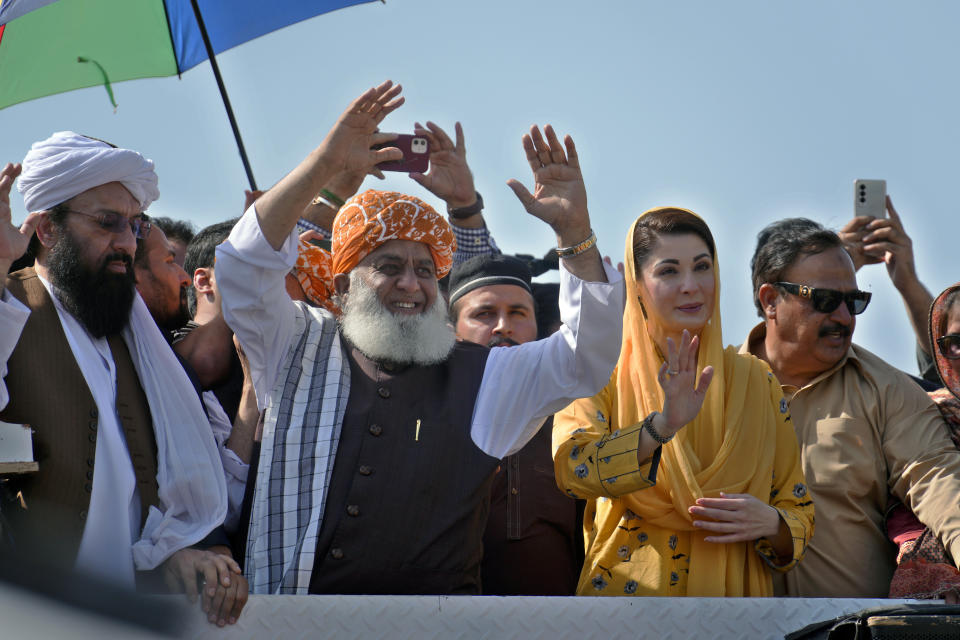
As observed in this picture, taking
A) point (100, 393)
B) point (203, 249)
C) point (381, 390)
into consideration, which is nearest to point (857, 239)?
point (381, 390)

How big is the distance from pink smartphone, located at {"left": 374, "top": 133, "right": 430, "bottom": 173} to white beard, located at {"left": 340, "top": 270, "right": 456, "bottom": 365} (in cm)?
50

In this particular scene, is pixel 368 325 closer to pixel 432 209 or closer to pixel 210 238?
pixel 432 209

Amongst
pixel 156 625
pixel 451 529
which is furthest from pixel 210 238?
pixel 156 625

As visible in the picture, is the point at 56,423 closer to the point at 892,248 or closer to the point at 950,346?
the point at 950,346

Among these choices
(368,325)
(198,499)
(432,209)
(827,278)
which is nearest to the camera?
(198,499)

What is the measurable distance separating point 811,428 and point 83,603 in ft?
11.6

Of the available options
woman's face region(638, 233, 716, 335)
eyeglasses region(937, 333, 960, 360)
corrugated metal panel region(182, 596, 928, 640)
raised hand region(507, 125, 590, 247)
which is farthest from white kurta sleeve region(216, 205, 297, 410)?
eyeglasses region(937, 333, 960, 360)

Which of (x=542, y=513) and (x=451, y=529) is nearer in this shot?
(x=451, y=529)

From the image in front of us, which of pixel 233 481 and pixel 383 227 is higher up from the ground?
pixel 383 227

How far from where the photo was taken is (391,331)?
404 centimetres

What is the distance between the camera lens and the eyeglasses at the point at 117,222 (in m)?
3.91

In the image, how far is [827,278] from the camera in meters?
Answer: 4.65

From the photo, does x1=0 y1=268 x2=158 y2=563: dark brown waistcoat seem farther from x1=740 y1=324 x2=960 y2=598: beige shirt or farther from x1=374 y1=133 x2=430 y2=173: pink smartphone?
x1=740 y1=324 x2=960 y2=598: beige shirt

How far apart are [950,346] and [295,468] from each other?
2539 mm
